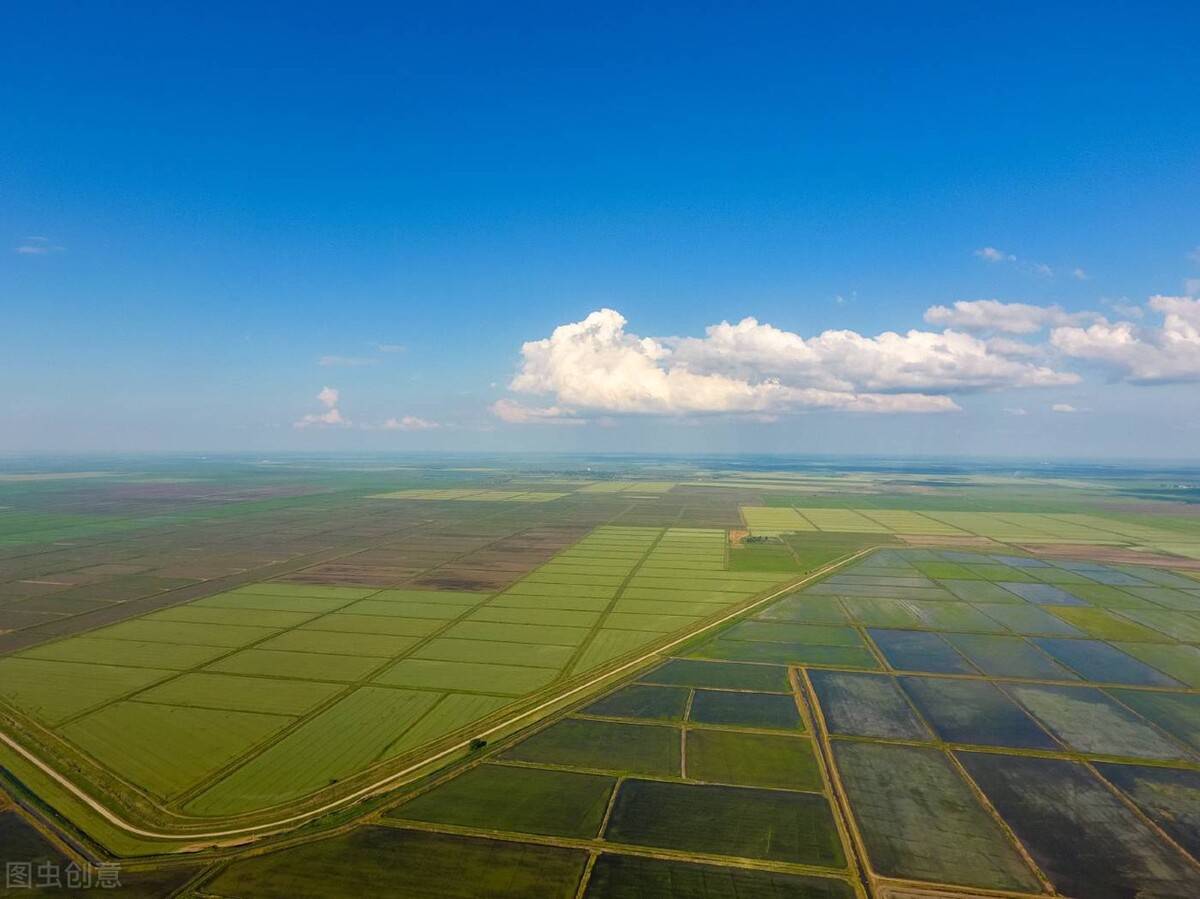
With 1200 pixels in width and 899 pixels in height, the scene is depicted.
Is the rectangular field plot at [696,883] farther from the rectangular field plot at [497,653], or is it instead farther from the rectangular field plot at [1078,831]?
the rectangular field plot at [497,653]

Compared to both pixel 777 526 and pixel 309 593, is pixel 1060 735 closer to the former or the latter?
pixel 309 593

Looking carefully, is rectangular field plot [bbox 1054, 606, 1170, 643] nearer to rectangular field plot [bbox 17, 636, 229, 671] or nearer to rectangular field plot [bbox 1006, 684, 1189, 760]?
rectangular field plot [bbox 1006, 684, 1189, 760]

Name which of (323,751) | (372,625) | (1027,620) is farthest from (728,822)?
(1027,620)

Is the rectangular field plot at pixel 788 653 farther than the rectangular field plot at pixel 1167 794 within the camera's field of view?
Yes

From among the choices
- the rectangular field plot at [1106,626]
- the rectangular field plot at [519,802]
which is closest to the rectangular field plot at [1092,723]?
the rectangular field plot at [1106,626]

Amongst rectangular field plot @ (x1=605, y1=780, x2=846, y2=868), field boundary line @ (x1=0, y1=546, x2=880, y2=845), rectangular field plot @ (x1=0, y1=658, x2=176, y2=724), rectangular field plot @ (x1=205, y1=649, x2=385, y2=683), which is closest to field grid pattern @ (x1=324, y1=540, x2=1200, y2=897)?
rectangular field plot @ (x1=605, y1=780, x2=846, y2=868)

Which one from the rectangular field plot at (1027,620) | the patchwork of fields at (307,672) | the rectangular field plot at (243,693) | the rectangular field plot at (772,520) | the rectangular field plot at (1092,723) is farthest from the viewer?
the rectangular field plot at (772,520)
